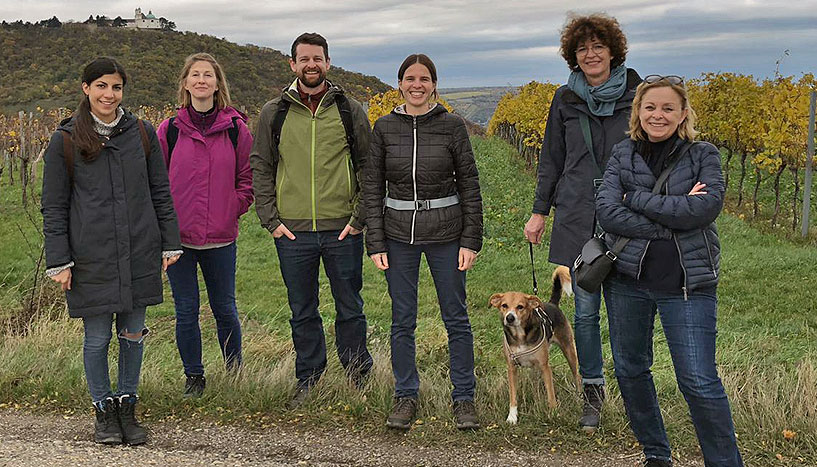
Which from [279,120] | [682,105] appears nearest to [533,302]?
[682,105]

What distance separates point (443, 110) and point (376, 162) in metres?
0.48

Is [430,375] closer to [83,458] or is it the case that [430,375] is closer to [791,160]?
[83,458]

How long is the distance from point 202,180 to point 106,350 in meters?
1.15

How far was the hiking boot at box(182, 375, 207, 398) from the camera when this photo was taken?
4656mm

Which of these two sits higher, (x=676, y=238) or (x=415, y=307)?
(x=676, y=238)

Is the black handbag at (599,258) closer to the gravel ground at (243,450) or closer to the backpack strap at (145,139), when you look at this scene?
the gravel ground at (243,450)

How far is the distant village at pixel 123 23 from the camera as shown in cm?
6725

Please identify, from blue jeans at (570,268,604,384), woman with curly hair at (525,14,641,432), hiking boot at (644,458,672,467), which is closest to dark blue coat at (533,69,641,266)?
woman with curly hair at (525,14,641,432)

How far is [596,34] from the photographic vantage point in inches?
152

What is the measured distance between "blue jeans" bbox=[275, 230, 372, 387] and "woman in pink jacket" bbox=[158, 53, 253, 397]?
1.32 feet

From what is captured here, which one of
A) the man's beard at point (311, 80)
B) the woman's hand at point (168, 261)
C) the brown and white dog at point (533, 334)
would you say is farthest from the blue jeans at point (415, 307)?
the woman's hand at point (168, 261)

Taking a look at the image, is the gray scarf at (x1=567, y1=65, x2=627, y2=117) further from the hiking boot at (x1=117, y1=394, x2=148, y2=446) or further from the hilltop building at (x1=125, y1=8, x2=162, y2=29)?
the hilltop building at (x1=125, y1=8, x2=162, y2=29)

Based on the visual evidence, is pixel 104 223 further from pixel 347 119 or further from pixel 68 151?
pixel 347 119

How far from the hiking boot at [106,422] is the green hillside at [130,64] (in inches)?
1698
